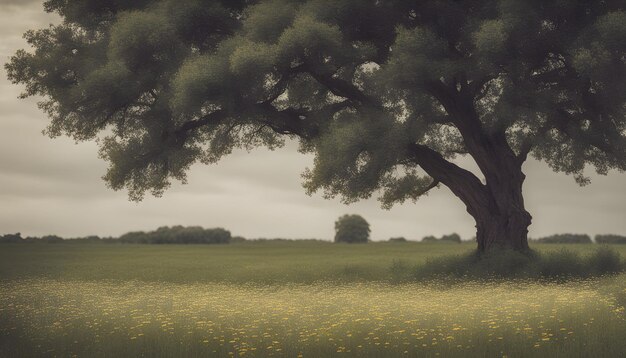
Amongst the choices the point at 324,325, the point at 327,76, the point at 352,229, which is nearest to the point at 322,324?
the point at 324,325

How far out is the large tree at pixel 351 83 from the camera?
2791 cm

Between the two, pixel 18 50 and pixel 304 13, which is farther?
pixel 18 50

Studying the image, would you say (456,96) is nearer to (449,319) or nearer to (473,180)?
(473,180)

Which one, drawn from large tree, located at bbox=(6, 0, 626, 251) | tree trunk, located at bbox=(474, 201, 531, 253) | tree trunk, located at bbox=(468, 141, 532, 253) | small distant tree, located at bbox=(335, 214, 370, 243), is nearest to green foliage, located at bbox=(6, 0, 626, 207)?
large tree, located at bbox=(6, 0, 626, 251)

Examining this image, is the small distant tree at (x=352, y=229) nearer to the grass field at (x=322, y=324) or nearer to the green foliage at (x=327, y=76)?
the green foliage at (x=327, y=76)

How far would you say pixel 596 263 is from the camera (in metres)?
30.8

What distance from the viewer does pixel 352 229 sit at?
86438 millimetres

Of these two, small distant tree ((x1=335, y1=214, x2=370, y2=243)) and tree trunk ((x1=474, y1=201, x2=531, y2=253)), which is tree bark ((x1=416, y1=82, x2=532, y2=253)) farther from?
small distant tree ((x1=335, y1=214, x2=370, y2=243))

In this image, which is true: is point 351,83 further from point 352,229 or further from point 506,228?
point 352,229

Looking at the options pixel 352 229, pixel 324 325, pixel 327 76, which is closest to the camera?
pixel 324 325

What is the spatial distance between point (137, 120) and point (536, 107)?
19905 mm

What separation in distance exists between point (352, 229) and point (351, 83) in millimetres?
54505

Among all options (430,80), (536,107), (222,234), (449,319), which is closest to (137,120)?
(430,80)

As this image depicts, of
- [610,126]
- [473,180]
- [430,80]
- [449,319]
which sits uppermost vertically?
[430,80]
